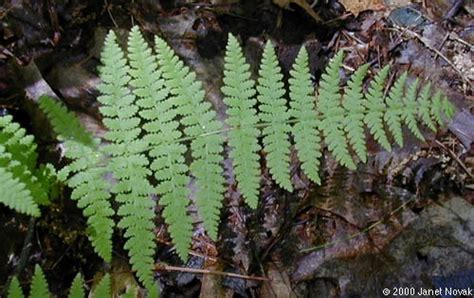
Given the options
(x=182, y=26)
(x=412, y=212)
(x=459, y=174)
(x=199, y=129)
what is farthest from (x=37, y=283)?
(x=459, y=174)

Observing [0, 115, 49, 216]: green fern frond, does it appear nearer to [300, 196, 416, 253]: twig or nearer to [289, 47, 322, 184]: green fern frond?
[289, 47, 322, 184]: green fern frond

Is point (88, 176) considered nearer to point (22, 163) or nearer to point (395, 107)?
point (22, 163)

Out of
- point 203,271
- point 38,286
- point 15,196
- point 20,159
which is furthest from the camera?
point 203,271

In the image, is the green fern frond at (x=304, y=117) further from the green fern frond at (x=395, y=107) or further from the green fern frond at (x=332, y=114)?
the green fern frond at (x=395, y=107)

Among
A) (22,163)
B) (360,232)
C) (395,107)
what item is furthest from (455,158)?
(22,163)

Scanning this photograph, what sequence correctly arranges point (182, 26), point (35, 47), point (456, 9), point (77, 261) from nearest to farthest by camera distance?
point (77, 261) < point (35, 47) < point (182, 26) < point (456, 9)

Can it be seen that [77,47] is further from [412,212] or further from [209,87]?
[412,212]

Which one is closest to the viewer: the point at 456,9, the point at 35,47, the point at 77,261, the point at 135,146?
the point at 135,146
